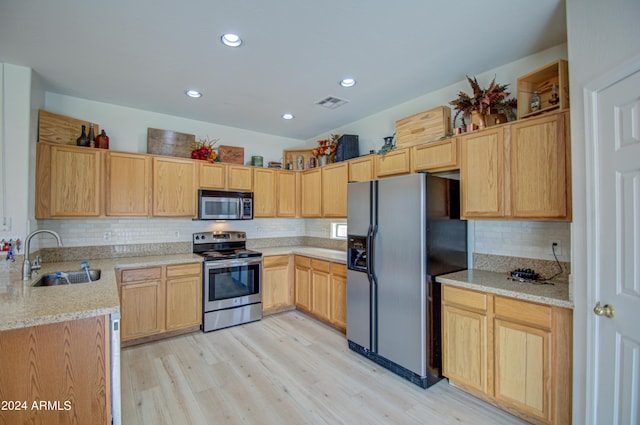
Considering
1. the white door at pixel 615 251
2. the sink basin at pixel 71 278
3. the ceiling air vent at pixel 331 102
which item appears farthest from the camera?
the ceiling air vent at pixel 331 102

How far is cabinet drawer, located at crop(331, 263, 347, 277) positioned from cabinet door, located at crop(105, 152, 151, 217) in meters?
2.38

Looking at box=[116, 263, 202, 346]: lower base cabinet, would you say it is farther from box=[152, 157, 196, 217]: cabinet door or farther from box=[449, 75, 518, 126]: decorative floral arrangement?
box=[449, 75, 518, 126]: decorative floral arrangement

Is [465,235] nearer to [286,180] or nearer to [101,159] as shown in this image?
[286,180]

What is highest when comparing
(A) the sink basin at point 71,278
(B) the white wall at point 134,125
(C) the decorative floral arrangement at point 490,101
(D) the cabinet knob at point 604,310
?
(B) the white wall at point 134,125

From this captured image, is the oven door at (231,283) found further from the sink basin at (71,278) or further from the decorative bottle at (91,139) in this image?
the decorative bottle at (91,139)

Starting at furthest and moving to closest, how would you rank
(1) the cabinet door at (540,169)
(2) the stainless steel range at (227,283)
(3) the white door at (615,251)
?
(2) the stainless steel range at (227,283)
(1) the cabinet door at (540,169)
(3) the white door at (615,251)

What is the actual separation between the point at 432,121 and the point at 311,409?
110 inches

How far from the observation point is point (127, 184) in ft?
11.4

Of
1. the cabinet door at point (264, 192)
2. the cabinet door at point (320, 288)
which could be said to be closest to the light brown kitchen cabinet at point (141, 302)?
the cabinet door at point (264, 192)

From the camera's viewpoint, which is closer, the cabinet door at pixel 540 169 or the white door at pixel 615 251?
the white door at pixel 615 251

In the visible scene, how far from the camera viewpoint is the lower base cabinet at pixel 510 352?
1.89 m

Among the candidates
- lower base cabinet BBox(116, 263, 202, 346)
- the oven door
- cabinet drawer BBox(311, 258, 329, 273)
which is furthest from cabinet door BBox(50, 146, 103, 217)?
cabinet drawer BBox(311, 258, 329, 273)

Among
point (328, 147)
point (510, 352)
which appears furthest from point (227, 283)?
point (510, 352)

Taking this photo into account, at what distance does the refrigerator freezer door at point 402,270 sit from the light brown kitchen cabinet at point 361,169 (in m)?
0.76
